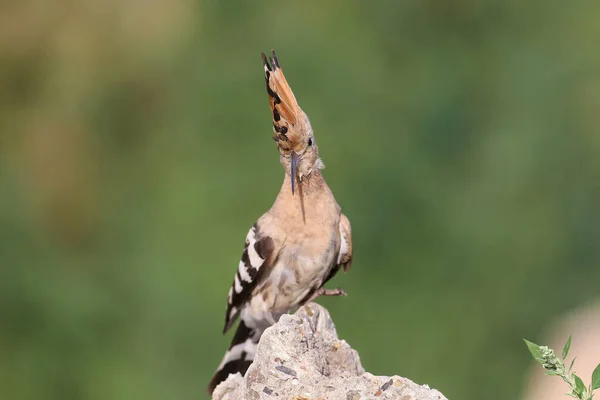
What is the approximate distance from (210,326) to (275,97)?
2.84m

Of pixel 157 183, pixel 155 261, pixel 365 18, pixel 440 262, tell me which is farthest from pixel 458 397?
pixel 365 18

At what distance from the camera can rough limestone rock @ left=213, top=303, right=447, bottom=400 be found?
2.17 metres

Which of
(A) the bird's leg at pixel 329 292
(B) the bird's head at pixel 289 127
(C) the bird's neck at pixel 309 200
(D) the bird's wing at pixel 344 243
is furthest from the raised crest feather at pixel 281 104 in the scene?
(A) the bird's leg at pixel 329 292

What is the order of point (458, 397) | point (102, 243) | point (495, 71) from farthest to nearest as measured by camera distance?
point (495, 71), point (102, 243), point (458, 397)

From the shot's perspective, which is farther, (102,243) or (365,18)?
(365,18)

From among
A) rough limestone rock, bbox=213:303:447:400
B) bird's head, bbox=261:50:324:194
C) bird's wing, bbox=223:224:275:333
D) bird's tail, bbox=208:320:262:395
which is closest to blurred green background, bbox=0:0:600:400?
bird's tail, bbox=208:320:262:395

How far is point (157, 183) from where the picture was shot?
263 inches

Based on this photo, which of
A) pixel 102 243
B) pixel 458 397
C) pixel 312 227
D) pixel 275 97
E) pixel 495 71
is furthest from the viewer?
pixel 495 71

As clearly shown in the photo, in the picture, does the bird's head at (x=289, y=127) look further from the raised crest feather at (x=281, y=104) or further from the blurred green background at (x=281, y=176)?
the blurred green background at (x=281, y=176)

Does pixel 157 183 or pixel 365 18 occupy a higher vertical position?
pixel 365 18

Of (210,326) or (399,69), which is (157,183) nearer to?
(210,326)

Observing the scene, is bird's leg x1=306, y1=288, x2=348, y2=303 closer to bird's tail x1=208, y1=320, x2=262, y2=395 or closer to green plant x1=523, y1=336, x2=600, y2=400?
bird's tail x1=208, y1=320, x2=262, y2=395

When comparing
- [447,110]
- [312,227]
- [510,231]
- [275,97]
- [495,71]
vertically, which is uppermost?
[495,71]

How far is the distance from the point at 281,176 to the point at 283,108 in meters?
2.93
